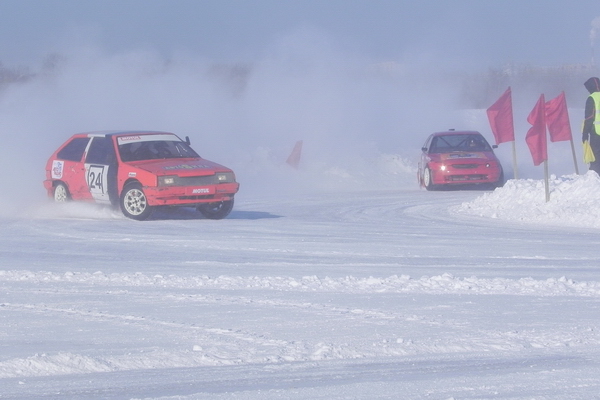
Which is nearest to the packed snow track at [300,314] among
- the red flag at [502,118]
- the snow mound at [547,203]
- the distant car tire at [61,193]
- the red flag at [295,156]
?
the snow mound at [547,203]

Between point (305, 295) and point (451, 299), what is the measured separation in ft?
3.93

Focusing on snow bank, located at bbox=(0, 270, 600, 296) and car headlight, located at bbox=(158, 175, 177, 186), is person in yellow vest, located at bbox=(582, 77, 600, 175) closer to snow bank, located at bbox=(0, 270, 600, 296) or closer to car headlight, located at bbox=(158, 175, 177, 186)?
car headlight, located at bbox=(158, 175, 177, 186)

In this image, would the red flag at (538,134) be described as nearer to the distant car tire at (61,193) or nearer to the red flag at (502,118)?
the red flag at (502,118)

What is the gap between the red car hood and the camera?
13.3 metres

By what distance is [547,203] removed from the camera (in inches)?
552

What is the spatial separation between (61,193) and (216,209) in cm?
279

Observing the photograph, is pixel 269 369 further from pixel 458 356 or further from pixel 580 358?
pixel 580 358

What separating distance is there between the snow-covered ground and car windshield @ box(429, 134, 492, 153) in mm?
8187

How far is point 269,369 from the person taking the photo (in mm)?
5160

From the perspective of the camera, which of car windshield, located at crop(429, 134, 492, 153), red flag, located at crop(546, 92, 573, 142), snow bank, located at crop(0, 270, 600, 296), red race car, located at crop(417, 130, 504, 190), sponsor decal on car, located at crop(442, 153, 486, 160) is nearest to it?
snow bank, located at crop(0, 270, 600, 296)

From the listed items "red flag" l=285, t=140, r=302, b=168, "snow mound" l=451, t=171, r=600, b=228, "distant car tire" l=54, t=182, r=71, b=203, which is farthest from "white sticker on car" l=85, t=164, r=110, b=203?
"red flag" l=285, t=140, r=302, b=168

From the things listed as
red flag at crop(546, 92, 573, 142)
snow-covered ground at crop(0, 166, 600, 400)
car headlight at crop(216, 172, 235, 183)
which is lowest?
snow-covered ground at crop(0, 166, 600, 400)

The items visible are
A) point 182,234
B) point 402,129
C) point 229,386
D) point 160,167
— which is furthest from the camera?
point 402,129

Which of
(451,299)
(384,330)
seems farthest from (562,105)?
(384,330)
